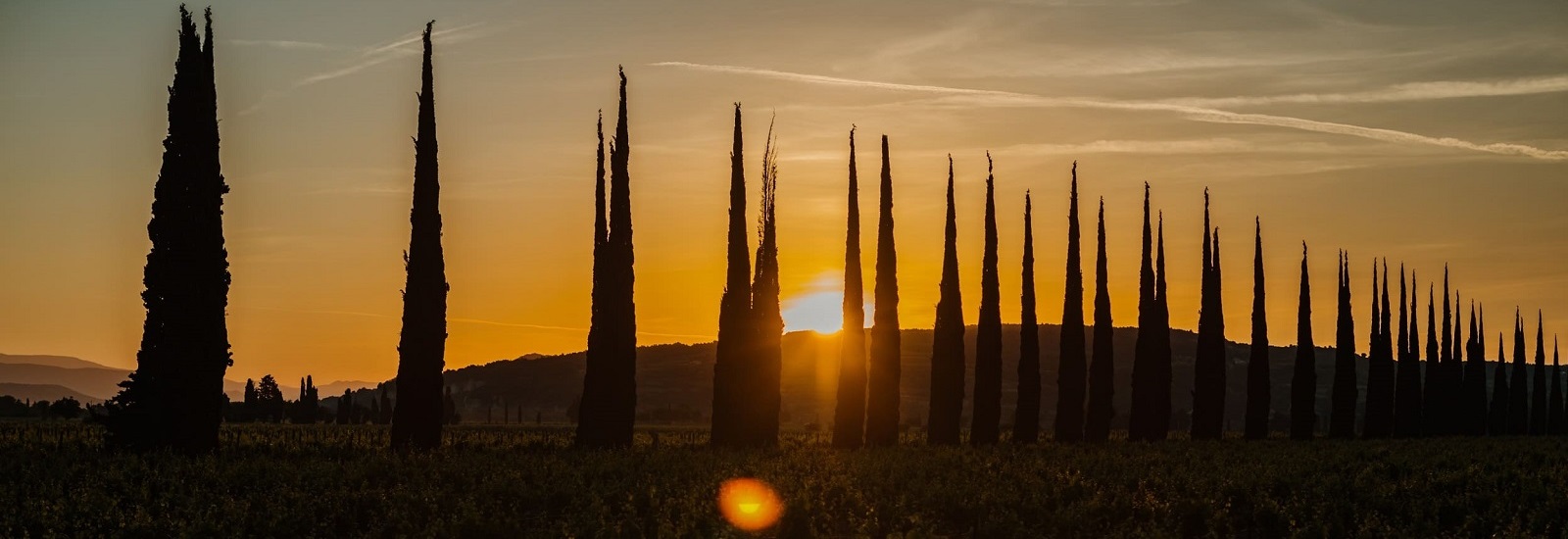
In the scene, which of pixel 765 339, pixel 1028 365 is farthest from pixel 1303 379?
pixel 765 339

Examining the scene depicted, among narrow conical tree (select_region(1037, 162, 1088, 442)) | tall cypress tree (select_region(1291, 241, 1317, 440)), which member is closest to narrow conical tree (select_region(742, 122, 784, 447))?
narrow conical tree (select_region(1037, 162, 1088, 442))

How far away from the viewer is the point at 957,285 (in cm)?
5003

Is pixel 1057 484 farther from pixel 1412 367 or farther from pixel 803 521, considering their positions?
pixel 1412 367

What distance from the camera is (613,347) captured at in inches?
1529

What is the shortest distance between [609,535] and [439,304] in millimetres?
17214

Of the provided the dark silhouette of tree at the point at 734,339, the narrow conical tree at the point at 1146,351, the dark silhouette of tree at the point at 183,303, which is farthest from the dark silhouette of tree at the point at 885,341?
the dark silhouette of tree at the point at 183,303

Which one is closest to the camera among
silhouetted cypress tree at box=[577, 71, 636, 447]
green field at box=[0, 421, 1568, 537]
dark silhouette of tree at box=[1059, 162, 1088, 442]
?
green field at box=[0, 421, 1568, 537]

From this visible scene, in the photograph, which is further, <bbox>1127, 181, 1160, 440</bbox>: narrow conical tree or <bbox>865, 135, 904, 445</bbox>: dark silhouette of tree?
<bbox>1127, 181, 1160, 440</bbox>: narrow conical tree

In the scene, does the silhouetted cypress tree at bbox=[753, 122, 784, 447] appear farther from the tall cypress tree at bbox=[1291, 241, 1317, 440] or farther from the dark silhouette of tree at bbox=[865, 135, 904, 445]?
the tall cypress tree at bbox=[1291, 241, 1317, 440]

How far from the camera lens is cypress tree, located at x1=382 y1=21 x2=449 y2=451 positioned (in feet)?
112

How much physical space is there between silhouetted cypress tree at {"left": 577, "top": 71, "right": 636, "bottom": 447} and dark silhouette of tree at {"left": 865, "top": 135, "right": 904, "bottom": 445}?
9.50 meters

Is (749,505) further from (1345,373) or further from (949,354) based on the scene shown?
(1345,373)

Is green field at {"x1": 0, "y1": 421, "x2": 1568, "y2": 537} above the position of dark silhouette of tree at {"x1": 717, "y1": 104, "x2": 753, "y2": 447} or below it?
below

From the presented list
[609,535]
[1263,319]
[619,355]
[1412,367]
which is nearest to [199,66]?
[619,355]
